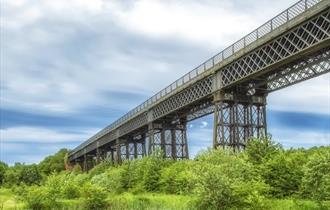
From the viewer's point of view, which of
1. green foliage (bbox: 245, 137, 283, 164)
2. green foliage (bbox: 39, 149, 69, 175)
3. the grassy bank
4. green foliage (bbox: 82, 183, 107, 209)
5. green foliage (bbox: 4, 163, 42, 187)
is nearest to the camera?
the grassy bank

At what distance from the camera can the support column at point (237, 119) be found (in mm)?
60031

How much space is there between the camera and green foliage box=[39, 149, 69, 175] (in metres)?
184

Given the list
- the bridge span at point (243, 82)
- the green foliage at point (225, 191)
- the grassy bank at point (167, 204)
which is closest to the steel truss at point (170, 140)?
the bridge span at point (243, 82)

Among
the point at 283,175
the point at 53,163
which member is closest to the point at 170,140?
the point at 283,175

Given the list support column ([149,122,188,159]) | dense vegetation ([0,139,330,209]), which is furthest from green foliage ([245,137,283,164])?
support column ([149,122,188,159])

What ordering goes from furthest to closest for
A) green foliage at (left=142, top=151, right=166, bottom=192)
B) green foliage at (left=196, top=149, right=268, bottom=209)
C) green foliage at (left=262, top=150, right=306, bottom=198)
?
1. green foliage at (left=142, top=151, right=166, bottom=192)
2. green foliage at (left=262, top=150, right=306, bottom=198)
3. green foliage at (left=196, top=149, right=268, bottom=209)

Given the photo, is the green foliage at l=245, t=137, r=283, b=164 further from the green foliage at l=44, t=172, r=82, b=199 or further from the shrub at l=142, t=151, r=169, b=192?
the green foliage at l=44, t=172, r=82, b=199

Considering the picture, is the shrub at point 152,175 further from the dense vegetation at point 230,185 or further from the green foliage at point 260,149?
the green foliage at point 260,149

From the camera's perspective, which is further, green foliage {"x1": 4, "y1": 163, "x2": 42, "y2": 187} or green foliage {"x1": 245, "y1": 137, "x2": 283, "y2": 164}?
green foliage {"x1": 4, "y1": 163, "x2": 42, "y2": 187}

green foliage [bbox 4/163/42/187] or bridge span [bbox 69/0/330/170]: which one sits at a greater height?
bridge span [bbox 69/0/330/170]

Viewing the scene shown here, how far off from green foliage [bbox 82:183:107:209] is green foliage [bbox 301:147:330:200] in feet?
71.6

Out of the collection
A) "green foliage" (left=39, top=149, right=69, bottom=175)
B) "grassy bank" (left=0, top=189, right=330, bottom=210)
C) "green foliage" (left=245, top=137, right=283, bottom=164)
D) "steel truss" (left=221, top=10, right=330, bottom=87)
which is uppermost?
"steel truss" (left=221, top=10, right=330, bottom=87)

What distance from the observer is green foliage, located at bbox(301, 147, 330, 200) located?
1281 inches

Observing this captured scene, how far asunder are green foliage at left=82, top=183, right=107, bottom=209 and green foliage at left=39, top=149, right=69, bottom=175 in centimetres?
13488
